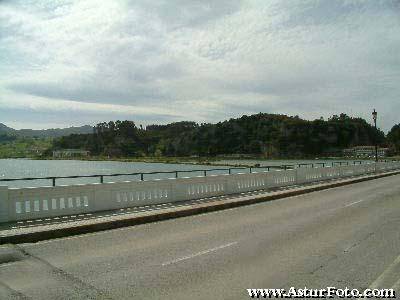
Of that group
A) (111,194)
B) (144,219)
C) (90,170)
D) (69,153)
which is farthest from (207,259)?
(69,153)

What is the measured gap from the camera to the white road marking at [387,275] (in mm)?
6898

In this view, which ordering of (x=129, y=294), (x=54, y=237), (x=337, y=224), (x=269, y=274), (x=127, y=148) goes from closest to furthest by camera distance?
(x=129, y=294) → (x=269, y=274) → (x=54, y=237) → (x=337, y=224) → (x=127, y=148)

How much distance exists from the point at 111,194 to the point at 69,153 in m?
140

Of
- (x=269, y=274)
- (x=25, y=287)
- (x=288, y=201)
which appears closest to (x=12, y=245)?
(x=25, y=287)

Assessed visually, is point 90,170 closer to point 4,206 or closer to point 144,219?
point 144,219

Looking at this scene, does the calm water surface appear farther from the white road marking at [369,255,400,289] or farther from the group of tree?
the group of tree

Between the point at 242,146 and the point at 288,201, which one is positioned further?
the point at 242,146

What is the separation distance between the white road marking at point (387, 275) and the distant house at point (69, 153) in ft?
473

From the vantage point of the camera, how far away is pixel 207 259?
341 inches

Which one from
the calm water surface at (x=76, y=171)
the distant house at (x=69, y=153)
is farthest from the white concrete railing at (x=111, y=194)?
the distant house at (x=69, y=153)

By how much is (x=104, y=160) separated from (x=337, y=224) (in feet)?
409

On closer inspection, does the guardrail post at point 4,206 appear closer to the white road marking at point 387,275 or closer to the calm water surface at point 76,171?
the white road marking at point 387,275

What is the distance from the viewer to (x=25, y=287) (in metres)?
6.92

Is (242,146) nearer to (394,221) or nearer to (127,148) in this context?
(127,148)
